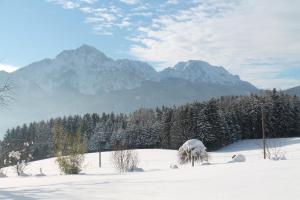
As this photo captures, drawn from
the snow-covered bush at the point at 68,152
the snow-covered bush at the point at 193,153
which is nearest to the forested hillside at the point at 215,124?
the snow-covered bush at the point at 193,153

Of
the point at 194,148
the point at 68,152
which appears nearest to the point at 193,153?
the point at 194,148

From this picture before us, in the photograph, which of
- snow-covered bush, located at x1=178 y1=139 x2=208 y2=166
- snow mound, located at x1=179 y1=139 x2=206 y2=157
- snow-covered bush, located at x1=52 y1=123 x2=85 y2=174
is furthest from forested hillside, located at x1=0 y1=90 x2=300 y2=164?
snow-covered bush, located at x1=52 y1=123 x2=85 y2=174

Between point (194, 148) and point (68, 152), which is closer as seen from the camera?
point (68, 152)

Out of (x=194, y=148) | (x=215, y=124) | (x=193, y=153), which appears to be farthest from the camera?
(x=215, y=124)

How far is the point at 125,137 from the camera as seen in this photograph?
340 ft

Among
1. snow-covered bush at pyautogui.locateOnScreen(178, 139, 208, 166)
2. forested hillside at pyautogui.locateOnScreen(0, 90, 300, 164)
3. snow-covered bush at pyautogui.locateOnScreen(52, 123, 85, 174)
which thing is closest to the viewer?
snow-covered bush at pyautogui.locateOnScreen(52, 123, 85, 174)

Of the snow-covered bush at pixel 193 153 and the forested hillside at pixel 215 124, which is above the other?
the forested hillside at pixel 215 124

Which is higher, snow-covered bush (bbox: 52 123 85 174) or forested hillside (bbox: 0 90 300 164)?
forested hillside (bbox: 0 90 300 164)

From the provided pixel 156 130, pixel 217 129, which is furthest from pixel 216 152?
pixel 156 130

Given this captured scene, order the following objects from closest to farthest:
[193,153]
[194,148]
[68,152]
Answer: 1. [68,152]
2. [193,153]
3. [194,148]

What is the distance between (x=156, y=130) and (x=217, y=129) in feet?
58.7

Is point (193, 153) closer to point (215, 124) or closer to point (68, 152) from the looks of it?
point (68, 152)

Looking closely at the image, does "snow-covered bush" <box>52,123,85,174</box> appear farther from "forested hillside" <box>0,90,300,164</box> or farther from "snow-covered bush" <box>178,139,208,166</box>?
"forested hillside" <box>0,90,300,164</box>

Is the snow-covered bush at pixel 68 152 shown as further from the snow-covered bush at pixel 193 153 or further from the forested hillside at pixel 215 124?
the forested hillside at pixel 215 124
